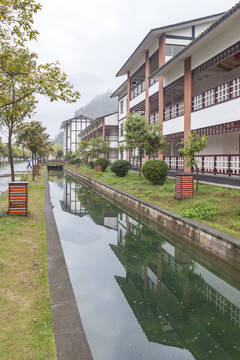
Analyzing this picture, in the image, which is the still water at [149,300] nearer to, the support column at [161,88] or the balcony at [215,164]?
the balcony at [215,164]

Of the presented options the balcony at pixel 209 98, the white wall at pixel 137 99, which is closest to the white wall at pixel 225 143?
the balcony at pixel 209 98

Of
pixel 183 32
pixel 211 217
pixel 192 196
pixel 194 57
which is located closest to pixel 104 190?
pixel 192 196

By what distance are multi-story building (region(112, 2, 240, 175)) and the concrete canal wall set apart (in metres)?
4.48

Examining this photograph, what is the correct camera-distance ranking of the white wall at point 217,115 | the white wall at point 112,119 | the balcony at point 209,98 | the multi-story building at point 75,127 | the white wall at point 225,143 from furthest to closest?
1. the multi-story building at point 75,127
2. the white wall at point 112,119
3. the white wall at point 225,143
4. the balcony at point 209,98
5. the white wall at point 217,115

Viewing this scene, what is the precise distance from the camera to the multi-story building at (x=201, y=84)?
13.1 metres

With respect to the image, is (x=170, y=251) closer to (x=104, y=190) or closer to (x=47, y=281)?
(x=47, y=281)

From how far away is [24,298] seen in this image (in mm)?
4129

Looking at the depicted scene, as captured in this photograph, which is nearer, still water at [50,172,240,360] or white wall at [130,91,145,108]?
still water at [50,172,240,360]

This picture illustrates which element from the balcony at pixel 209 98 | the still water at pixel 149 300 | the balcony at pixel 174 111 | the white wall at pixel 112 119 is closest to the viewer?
the still water at pixel 149 300

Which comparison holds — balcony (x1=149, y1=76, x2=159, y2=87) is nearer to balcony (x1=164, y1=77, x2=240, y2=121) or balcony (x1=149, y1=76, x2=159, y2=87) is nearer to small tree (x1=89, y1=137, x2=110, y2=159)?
balcony (x1=164, y1=77, x2=240, y2=121)

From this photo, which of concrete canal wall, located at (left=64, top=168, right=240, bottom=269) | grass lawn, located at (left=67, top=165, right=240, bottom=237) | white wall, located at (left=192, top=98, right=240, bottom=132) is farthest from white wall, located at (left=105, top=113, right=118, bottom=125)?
concrete canal wall, located at (left=64, top=168, right=240, bottom=269)

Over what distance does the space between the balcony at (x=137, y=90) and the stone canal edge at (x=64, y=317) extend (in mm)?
23269

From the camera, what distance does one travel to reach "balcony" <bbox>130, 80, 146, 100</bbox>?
26297 mm

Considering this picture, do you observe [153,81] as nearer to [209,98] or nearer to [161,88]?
[161,88]
